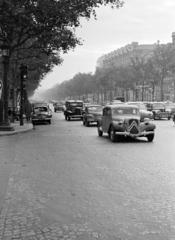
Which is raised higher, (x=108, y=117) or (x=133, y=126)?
(x=108, y=117)

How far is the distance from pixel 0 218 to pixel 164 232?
2.33 meters

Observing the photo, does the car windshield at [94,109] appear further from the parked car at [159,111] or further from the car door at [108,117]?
the car door at [108,117]

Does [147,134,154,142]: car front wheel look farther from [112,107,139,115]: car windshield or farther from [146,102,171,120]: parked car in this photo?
[146,102,171,120]: parked car

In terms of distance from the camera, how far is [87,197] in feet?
28.1

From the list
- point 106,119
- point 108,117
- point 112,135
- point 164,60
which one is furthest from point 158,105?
point 164,60

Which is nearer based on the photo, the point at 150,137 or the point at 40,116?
the point at 150,137

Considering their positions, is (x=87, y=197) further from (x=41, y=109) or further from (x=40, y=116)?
(x=41, y=109)

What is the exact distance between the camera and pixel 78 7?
94.5 feet

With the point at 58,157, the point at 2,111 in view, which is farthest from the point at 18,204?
the point at 2,111

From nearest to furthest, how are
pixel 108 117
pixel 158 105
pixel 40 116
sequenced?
pixel 108 117, pixel 40 116, pixel 158 105

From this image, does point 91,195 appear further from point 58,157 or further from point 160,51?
point 160,51

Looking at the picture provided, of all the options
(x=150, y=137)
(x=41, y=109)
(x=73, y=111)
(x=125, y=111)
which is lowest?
(x=150, y=137)

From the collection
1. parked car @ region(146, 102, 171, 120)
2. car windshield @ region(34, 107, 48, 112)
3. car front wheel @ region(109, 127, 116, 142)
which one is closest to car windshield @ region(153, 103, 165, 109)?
parked car @ region(146, 102, 171, 120)

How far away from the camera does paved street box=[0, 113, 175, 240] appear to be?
20.7 ft
